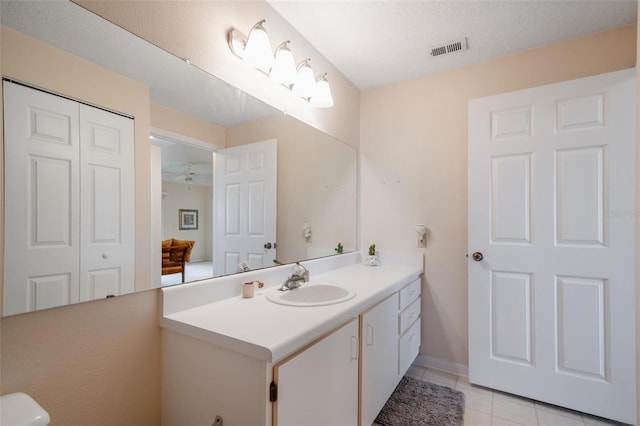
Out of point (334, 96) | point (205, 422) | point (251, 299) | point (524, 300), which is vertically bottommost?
point (205, 422)

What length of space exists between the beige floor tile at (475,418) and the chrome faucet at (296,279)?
1223 mm

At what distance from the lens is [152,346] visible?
3.70 ft

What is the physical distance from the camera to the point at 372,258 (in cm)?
239

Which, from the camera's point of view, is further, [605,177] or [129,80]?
[605,177]

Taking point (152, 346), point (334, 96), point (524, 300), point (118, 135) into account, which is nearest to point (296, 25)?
point (334, 96)

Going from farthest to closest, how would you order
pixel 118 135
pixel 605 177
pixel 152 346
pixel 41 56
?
pixel 605 177 < pixel 152 346 < pixel 118 135 < pixel 41 56

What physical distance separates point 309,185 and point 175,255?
1.10 metres

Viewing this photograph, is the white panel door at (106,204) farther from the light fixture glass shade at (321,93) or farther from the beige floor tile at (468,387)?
the beige floor tile at (468,387)

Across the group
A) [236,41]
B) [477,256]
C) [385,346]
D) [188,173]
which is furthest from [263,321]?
[477,256]

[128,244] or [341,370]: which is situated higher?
[128,244]

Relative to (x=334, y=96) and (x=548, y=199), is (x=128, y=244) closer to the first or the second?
(x=334, y=96)

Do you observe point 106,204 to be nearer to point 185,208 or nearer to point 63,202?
point 63,202

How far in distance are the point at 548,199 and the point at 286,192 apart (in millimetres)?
1634

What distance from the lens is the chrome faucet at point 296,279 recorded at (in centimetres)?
159
